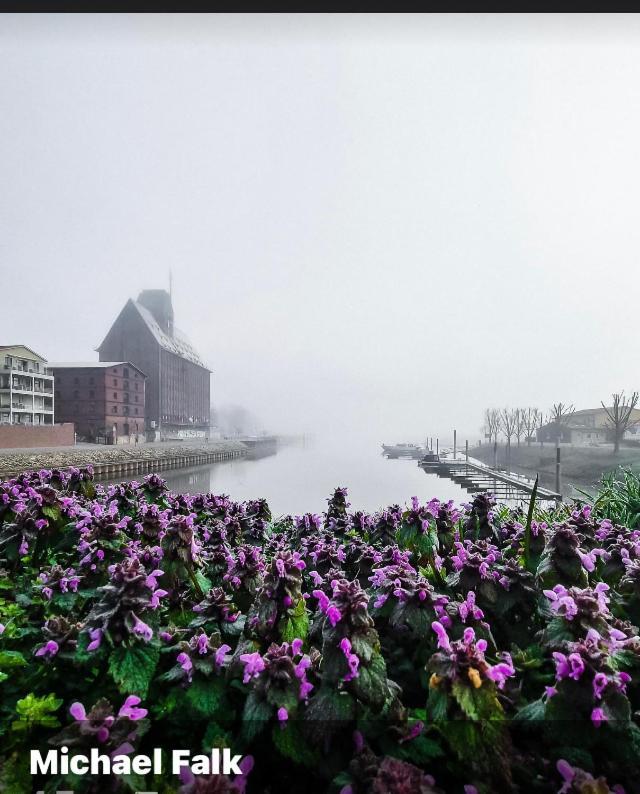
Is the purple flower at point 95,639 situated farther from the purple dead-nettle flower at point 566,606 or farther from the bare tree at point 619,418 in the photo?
the bare tree at point 619,418

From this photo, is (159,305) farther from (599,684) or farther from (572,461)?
(599,684)

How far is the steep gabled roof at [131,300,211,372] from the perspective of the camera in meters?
32.1

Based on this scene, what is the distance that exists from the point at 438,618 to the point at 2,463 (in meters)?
16.1

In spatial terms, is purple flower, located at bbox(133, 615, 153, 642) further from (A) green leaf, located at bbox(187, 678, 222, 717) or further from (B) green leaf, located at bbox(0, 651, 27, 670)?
(B) green leaf, located at bbox(0, 651, 27, 670)

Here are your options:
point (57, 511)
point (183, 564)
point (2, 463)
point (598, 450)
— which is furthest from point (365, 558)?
point (598, 450)

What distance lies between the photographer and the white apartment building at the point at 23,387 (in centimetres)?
1567

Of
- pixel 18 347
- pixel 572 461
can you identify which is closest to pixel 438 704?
pixel 18 347

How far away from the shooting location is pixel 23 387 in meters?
16.7

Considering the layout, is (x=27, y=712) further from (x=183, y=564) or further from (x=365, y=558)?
(x=365, y=558)

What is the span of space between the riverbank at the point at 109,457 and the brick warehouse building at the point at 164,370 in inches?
95.0

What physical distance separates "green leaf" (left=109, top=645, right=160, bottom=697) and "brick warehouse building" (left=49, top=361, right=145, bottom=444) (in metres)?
25.0

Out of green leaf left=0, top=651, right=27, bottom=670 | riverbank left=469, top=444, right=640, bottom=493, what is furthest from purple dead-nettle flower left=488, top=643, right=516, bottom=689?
riverbank left=469, top=444, right=640, bottom=493

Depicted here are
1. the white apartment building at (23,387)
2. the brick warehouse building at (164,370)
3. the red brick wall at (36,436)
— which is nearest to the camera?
the white apartment building at (23,387)

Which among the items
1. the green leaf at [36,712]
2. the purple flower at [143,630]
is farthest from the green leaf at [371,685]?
the green leaf at [36,712]
